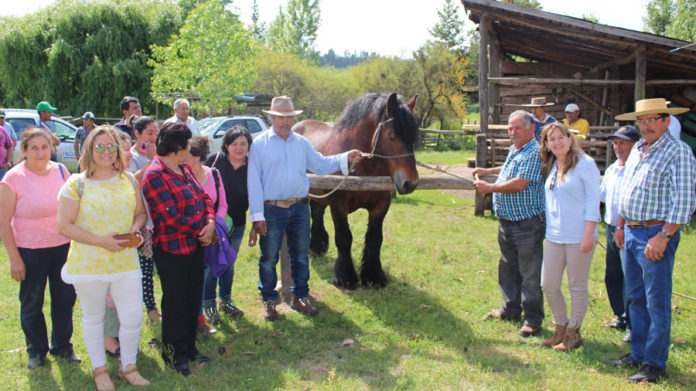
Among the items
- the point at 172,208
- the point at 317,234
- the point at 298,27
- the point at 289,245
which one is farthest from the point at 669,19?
the point at 172,208

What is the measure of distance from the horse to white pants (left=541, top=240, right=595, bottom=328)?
148 cm

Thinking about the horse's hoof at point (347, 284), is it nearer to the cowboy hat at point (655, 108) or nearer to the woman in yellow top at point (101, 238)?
the woman in yellow top at point (101, 238)

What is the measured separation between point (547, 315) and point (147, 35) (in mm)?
26639

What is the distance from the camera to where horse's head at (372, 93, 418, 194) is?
16.5 feet

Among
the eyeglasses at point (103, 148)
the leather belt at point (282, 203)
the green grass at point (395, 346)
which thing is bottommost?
the green grass at point (395, 346)

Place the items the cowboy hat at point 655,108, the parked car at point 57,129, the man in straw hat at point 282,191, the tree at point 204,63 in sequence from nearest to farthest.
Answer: the cowboy hat at point 655,108 < the man in straw hat at point 282,191 < the parked car at point 57,129 < the tree at point 204,63

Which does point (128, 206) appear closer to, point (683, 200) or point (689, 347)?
point (683, 200)

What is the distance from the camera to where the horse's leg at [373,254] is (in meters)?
5.89

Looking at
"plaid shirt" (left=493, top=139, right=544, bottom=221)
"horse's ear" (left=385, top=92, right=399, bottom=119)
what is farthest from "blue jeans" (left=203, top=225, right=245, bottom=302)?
"plaid shirt" (left=493, top=139, right=544, bottom=221)

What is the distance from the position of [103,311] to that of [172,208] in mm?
873

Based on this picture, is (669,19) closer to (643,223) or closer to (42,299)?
(643,223)

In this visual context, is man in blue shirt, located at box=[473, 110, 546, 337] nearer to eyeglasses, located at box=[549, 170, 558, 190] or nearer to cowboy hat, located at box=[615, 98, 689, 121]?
eyeglasses, located at box=[549, 170, 558, 190]

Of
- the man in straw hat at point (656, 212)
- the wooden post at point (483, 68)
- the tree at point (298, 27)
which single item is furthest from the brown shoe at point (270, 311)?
the tree at point (298, 27)

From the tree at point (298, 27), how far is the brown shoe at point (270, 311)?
4960 cm
